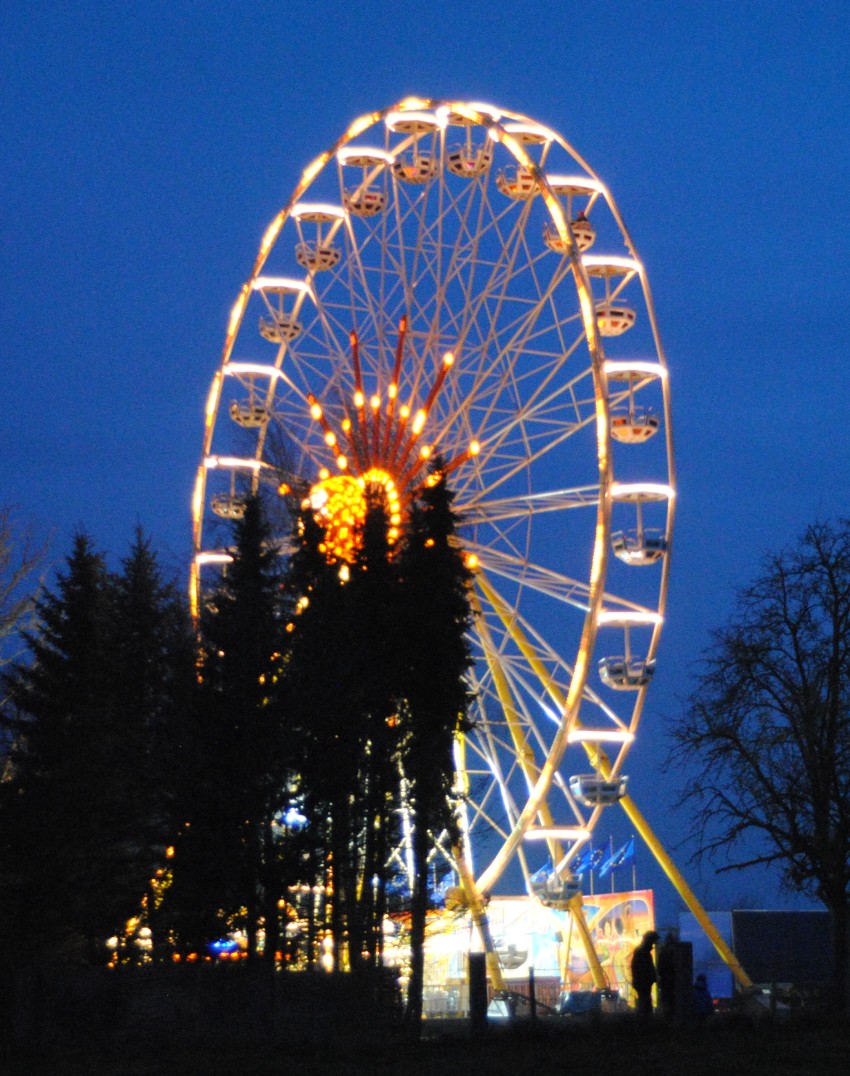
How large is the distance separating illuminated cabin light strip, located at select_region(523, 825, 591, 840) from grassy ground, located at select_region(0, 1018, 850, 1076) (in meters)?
15.4

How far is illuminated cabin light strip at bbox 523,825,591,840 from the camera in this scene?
38.8 metres

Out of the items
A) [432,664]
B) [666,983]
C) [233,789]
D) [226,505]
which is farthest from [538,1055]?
[226,505]

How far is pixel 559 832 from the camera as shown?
3934 cm

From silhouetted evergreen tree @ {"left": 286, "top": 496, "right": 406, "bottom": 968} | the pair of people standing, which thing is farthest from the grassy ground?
silhouetted evergreen tree @ {"left": 286, "top": 496, "right": 406, "bottom": 968}

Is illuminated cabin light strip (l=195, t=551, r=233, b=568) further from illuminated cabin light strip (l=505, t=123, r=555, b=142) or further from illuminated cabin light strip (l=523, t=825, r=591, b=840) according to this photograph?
illuminated cabin light strip (l=505, t=123, r=555, b=142)

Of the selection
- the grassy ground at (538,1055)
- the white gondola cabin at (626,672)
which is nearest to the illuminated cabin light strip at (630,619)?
the white gondola cabin at (626,672)

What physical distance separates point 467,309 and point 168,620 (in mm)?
9344

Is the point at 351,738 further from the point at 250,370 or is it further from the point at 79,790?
the point at 250,370

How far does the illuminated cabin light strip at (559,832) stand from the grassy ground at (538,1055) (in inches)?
607

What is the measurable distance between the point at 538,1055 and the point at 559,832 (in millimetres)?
19441

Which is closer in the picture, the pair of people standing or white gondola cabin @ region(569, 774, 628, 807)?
the pair of people standing

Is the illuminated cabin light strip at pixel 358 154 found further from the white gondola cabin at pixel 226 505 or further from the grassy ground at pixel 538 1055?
the grassy ground at pixel 538 1055

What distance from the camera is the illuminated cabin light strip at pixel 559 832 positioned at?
38.8m

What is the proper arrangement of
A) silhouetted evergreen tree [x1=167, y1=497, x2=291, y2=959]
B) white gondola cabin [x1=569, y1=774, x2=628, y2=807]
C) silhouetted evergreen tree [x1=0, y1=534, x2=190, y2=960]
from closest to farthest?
silhouetted evergreen tree [x1=167, y1=497, x2=291, y2=959] < silhouetted evergreen tree [x1=0, y1=534, x2=190, y2=960] < white gondola cabin [x1=569, y1=774, x2=628, y2=807]
